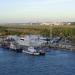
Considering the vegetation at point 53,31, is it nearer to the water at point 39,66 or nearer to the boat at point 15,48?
the boat at point 15,48

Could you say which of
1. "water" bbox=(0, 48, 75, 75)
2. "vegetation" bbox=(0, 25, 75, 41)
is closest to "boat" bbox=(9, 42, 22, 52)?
"water" bbox=(0, 48, 75, 75)

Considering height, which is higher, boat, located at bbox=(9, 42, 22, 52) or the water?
boat, located at bbox=(9, 42, 22, 52)

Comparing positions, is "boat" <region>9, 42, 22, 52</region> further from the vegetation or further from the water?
the vegetation

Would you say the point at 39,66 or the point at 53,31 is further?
the point at 53,31

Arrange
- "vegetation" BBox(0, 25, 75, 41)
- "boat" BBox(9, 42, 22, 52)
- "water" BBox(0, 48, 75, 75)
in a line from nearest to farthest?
1. "water" BBox(0, 48, 75, 75)
2. "boat" BBox(9, 42, 22, 52)
3. "vegetation" BBox(0, 25, 75, 41)

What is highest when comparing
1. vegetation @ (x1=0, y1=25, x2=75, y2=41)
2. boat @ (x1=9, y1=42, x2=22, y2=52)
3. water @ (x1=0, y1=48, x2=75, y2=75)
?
vegetation @ (x1=0, y1=25, x2=75, y2=41)

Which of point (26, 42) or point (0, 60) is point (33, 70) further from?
point (26, 42)

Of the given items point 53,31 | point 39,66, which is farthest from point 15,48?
point 53,31

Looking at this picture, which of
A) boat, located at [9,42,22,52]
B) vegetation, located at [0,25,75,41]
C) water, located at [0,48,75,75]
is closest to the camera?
water, located at [0,48,75,75]

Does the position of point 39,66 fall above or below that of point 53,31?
below

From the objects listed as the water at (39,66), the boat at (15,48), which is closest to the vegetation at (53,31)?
the boat at (15,48)

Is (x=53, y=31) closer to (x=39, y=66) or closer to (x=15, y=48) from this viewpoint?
(x=15, y=48)
